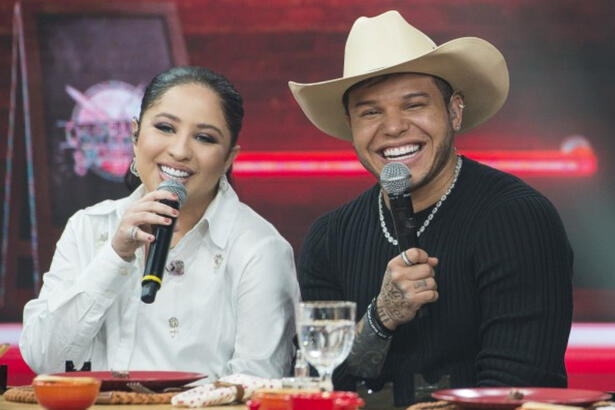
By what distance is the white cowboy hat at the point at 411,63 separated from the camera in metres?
2.49

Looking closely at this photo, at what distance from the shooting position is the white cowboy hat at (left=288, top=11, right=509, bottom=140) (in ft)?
8.18

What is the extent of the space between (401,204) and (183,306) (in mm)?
738

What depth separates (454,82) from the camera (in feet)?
8.58

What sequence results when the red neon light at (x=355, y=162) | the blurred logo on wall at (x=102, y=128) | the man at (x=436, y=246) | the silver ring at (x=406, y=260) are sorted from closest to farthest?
the silver ring at (x=406, y=260) < the man at (x=436, y=246) < the red neon light at (x=355, y=162) < the blurred logo on wall at (x=102, y=128)

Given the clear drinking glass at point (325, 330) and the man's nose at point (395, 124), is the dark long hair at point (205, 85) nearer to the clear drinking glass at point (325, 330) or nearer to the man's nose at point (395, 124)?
the man's nose at point (395, 124)

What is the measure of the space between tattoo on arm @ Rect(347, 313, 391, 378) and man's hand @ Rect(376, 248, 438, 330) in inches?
4.2

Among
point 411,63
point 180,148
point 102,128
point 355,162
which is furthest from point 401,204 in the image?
point 102,128

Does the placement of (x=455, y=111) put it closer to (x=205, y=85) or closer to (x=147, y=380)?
(x=205, y=85)

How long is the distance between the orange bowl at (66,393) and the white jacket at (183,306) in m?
0.67

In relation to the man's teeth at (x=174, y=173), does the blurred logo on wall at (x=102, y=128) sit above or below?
above

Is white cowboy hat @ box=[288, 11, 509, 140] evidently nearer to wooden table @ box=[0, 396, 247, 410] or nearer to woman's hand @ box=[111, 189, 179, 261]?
woman's hand @ box=[111, 189, 179, 261]

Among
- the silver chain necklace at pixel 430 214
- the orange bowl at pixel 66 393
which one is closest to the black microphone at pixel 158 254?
the orange bowl at pixel 66 393

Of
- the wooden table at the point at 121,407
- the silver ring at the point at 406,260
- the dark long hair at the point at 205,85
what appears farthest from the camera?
the dark long hair at the point at 205,85

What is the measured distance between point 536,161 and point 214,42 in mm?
1343
